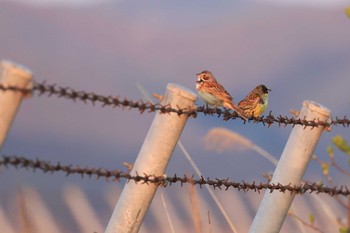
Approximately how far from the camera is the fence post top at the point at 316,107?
5.47 m

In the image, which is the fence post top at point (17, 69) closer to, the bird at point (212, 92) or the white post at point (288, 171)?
the white post at point (288, 171)

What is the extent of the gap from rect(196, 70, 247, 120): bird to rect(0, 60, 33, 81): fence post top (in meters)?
2.85

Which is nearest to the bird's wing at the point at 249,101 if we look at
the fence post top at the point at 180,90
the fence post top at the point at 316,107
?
the fence post top at the point at 316,107

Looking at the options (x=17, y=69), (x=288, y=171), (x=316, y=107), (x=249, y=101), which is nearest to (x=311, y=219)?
(x=288, y=171)

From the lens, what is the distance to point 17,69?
3.83 meters

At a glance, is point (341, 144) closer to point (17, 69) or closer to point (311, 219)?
point (311, 219)

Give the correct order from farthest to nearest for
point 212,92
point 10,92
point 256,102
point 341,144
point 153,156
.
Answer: point 256,102
point 212,92
point 341,144
point 153,156
point 10,92

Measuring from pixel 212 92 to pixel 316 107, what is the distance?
1.46 m

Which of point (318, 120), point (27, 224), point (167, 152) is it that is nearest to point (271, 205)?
point (318, 120)

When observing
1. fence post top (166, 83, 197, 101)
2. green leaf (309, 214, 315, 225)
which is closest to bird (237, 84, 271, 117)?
green leaf (309, 214, 315, 225)

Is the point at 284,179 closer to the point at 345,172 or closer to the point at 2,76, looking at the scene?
the point at 345,172

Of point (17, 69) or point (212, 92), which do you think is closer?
point (17, 69)

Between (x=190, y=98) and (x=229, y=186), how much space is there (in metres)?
0.64

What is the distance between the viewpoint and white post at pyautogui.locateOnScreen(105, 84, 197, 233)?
4.51m
